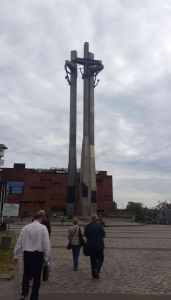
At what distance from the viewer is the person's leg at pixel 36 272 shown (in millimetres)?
3676

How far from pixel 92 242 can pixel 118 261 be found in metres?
2.45

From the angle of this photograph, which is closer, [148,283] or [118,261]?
[148,283]

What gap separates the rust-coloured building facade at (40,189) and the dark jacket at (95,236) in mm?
52768

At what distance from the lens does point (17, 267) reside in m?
6.73

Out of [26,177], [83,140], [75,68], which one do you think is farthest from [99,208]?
[75,68]

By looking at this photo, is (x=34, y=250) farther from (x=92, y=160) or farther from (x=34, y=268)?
(x=92, y=160)

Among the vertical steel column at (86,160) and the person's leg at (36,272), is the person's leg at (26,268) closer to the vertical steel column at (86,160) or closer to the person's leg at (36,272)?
the person's leg at (36,272)

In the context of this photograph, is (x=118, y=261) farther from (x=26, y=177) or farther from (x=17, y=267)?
(x=26, y=177)

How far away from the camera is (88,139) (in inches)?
1666

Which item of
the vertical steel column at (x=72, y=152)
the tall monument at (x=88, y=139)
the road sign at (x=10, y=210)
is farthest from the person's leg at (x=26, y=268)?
the vertical steel column at (x=72, y=152)

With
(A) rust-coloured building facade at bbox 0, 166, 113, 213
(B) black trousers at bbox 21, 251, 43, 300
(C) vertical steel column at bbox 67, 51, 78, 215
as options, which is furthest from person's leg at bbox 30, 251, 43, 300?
(A) rust-coloured building facade at bbox 0, 166, 113, 213

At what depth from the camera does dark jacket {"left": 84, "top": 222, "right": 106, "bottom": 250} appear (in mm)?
5555

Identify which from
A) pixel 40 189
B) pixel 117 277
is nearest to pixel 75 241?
pixel 117 277

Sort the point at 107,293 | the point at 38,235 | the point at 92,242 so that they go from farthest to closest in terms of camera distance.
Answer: the point at 92,242 < the point at 107,293 < the point at 38,235
